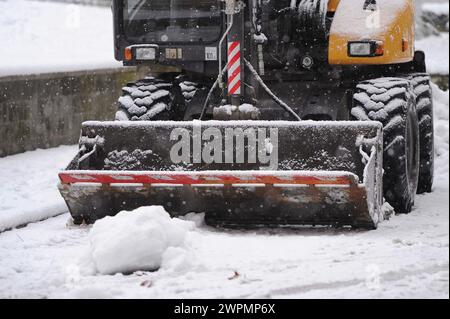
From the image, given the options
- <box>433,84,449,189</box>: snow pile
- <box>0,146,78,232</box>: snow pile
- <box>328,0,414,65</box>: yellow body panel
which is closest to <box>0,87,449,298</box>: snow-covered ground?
<box>0,146,78,232</box>: snow pile

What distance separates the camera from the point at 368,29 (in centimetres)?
819

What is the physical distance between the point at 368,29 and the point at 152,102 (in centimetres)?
195

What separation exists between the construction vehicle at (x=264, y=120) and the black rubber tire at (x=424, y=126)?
0.5 inches

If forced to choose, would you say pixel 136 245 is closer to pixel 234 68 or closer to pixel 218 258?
pixel 218 258

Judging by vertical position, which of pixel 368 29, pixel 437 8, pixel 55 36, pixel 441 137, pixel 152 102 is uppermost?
pixel 368 29

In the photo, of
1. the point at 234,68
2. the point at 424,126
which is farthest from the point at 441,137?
the point at 234,68

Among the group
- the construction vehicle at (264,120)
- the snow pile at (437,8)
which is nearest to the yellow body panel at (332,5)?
the construction vehicle at (264,120)

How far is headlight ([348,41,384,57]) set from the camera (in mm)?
8039

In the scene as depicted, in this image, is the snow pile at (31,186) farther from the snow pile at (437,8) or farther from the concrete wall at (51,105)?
the snow pile at (437,8)

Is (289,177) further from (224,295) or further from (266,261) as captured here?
(224,295)

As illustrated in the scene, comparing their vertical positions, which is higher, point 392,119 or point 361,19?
point 361,19

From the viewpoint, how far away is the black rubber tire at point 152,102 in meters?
8.34

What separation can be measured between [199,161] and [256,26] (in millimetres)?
1293

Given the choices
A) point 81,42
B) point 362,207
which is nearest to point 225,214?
point 362,207
